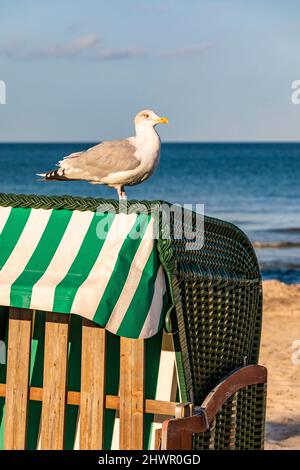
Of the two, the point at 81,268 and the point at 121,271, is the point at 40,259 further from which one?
the point at 121,271

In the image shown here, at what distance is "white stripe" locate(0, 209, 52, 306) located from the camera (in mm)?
4477

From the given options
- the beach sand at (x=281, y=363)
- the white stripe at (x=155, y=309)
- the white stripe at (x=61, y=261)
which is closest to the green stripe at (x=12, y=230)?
the white stripe at (x=61, y=261)

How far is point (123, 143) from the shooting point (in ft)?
21.9

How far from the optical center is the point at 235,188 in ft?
201

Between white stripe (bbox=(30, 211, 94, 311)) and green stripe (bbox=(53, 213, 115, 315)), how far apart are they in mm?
19

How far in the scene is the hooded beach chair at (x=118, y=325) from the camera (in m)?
4.36

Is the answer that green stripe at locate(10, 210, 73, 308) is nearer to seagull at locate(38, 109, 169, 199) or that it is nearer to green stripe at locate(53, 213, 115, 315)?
green stripe at locate(53, 213, 115, 315)

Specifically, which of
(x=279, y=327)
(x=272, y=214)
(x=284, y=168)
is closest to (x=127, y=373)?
(x=279, y=327)

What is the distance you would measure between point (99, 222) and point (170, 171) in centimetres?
7077

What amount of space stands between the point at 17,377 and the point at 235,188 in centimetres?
5683

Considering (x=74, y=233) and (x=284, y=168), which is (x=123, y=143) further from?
(x=284, y=168)

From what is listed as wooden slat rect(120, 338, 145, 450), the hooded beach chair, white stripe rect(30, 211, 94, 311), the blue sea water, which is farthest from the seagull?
the blue sea water

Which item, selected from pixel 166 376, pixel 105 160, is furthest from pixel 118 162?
pixel 166 376

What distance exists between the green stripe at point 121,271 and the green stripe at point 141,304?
7 cm
